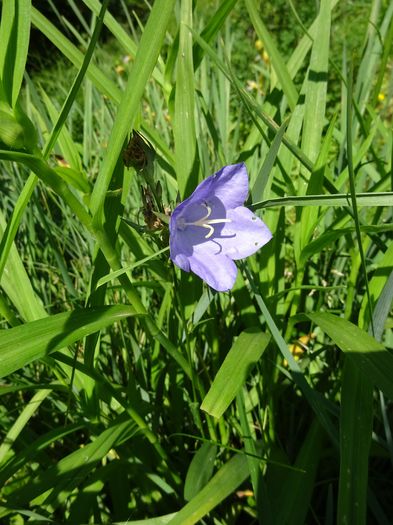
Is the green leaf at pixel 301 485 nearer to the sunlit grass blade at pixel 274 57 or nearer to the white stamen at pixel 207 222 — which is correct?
the white stamen at pixel 207 222

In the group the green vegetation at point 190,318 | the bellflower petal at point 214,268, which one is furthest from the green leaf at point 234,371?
the bellflower petal at point 214,268

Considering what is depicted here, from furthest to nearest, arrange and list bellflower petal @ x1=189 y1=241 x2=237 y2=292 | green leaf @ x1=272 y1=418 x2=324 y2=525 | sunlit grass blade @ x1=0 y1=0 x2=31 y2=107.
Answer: green leaf @ x1=272 y1=418 x2=324 y2=525, bellflower petal @ x1=189 y1=241 x2=237 y2=292, sunlit grass blade @ x1=0 y1=0 x2=31 y2=107

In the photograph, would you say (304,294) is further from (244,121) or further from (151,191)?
(244,121)

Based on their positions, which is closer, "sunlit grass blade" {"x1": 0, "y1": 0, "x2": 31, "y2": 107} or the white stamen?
"sunlit grass blade" {"x1": 0, "y1": 0, "x2": 31, "y2": 107}

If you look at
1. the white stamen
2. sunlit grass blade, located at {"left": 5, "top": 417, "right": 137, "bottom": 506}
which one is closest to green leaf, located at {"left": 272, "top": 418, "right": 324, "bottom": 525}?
sunlit grass blade, located at {"left": 5, "top": 417, "right": 137, "bottom": 506}

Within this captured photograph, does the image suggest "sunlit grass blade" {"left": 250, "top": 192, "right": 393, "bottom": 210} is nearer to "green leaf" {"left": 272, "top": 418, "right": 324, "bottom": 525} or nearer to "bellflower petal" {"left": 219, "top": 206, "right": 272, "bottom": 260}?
"bellflower petal" {"left": 219, "top": 206, "right": 272, "bottom": 260}

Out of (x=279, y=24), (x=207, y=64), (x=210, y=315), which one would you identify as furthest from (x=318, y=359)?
(x=279, y=24)
